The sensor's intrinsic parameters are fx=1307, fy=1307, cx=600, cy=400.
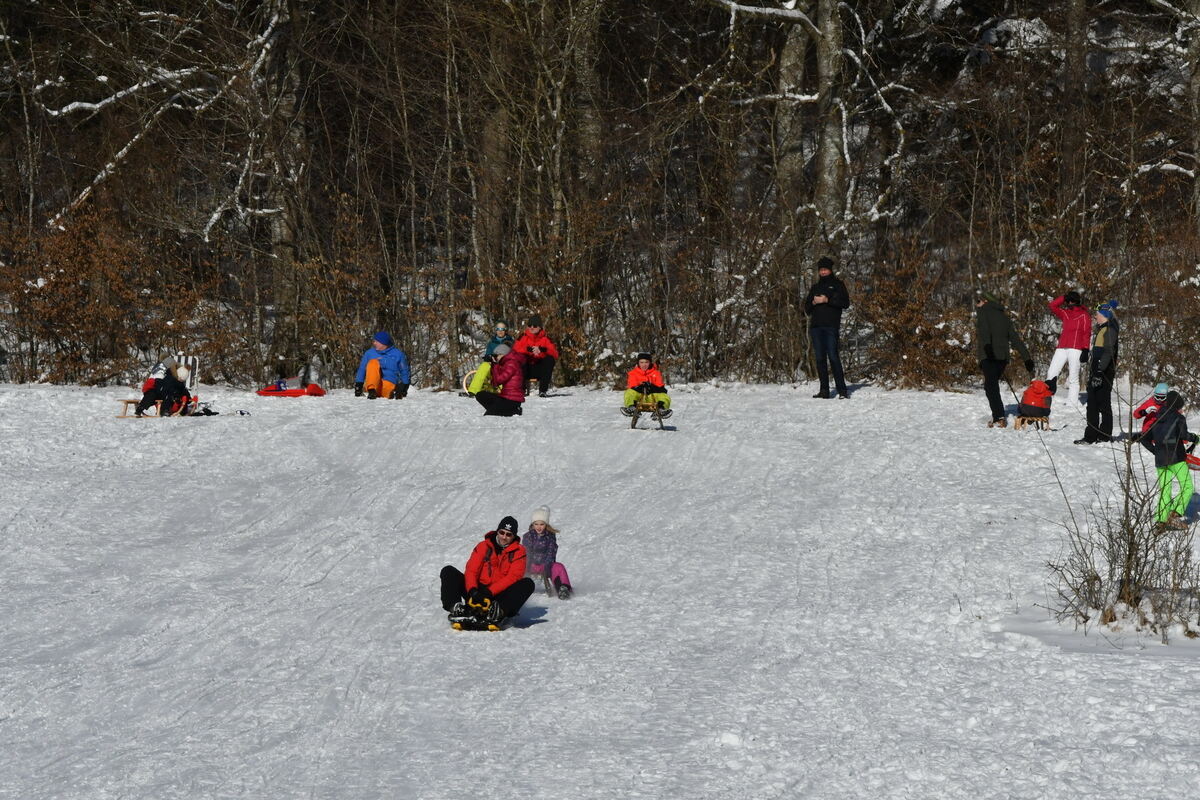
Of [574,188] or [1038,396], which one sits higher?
[574,188]

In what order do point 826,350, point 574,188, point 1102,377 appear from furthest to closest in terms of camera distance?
point 574,188 < point 826,350 < point 1102,377

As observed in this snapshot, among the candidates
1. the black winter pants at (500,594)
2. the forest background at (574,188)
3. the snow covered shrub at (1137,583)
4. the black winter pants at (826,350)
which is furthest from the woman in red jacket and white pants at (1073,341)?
the black winter pants at (500,594)

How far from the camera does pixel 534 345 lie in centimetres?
1945

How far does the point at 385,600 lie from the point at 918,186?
16.8m

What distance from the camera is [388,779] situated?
20.3 ft

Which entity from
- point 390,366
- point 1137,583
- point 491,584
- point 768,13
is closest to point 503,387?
point 390,366

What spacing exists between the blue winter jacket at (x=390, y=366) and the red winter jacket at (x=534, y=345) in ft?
5.69

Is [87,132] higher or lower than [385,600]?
higher

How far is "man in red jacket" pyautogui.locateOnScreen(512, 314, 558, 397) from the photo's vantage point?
1945cm

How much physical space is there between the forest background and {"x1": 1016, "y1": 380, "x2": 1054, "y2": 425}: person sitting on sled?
3.65 m

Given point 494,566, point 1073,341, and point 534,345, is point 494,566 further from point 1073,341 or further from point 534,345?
point 1073,341

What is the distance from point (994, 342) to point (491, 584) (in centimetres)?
858

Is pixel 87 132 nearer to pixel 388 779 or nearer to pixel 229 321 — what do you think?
pixel 229 321

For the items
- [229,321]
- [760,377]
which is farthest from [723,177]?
[229,321]
